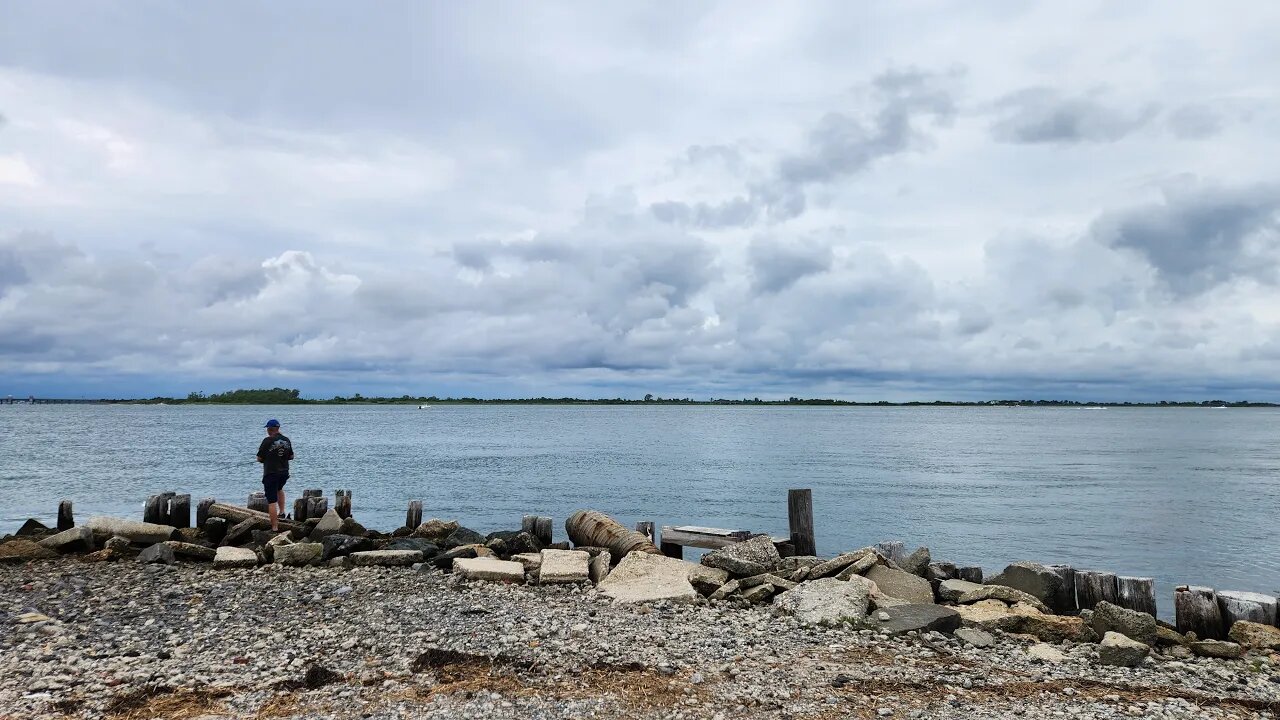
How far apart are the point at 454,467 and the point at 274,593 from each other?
36028 mm

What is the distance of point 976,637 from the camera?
10.7 meters

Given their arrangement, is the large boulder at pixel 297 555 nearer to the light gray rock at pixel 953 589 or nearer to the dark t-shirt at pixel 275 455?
the dark t-shirt at pixel 275 455

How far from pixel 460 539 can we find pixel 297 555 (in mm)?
3412

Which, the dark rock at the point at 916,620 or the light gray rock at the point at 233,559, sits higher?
the light gray rock at the point at 233,559

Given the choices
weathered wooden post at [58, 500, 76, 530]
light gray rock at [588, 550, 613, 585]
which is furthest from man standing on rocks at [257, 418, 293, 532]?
light gray rock at [588, 550, 613, 585]

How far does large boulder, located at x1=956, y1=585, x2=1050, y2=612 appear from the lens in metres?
12.6

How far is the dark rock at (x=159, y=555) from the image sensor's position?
15.0 metres

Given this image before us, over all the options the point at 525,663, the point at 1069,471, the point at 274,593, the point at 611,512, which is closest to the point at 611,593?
the point at 525,663

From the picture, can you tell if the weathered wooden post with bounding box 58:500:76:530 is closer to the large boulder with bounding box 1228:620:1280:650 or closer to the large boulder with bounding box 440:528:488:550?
the large boulder with bounding box 440:528:488:550

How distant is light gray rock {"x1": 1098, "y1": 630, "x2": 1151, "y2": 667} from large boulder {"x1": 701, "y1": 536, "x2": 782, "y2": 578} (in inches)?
207

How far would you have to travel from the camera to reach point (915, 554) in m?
14.8

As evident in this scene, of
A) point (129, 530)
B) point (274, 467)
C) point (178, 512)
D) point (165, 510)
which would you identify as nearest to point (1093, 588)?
point (274, 467)

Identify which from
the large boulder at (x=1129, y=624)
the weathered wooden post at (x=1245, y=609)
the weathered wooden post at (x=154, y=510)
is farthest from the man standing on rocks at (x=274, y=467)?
the weathered wooden post at (x=1245, y=609)

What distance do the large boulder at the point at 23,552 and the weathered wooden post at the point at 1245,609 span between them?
19.3 metres
